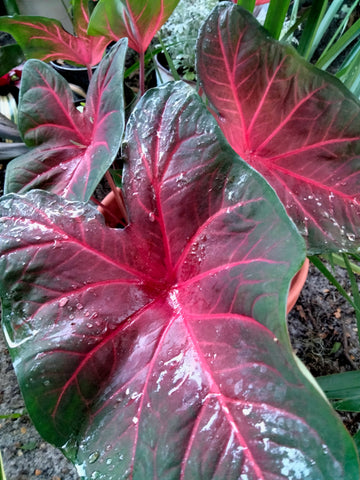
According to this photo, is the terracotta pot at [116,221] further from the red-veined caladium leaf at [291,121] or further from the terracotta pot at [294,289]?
the red-veined caladium leaf at [291,121]

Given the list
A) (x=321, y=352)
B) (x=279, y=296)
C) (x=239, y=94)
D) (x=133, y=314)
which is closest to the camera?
(x=279, y=296)

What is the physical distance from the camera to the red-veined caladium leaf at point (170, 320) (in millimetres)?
389

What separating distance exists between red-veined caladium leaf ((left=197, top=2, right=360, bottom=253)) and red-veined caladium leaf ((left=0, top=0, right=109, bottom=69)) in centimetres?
36

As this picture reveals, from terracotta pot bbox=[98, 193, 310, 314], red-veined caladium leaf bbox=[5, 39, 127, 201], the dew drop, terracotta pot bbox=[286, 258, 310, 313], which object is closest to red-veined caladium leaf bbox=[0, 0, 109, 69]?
red-veined caladium leaf bbox=[5, 39, 127, 201]

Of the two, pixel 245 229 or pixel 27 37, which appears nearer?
pixel 245 229

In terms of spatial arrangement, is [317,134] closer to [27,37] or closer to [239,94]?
[239,94]

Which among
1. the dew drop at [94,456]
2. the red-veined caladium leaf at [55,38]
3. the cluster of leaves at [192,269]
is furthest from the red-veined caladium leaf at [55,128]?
the dew drop at [94,456]

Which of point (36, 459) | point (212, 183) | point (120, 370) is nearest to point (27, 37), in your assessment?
point (212, 183)

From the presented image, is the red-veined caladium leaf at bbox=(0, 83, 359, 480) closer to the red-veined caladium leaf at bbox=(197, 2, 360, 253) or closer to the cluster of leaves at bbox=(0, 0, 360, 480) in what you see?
the cluster of leaves at bbox=(0, 0, 360, 480)

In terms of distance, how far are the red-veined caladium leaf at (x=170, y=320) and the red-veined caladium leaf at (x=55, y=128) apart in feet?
0.50

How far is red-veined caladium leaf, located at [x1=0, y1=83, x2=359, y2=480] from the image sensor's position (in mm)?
389

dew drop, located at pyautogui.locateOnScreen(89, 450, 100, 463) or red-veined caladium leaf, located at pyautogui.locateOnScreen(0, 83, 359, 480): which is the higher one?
red-veined caladium leaf, located at pyautogui.locateOnScreen(0, 83, 359, 480)

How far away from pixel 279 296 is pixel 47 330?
29cm

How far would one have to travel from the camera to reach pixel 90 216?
0.55 meters
